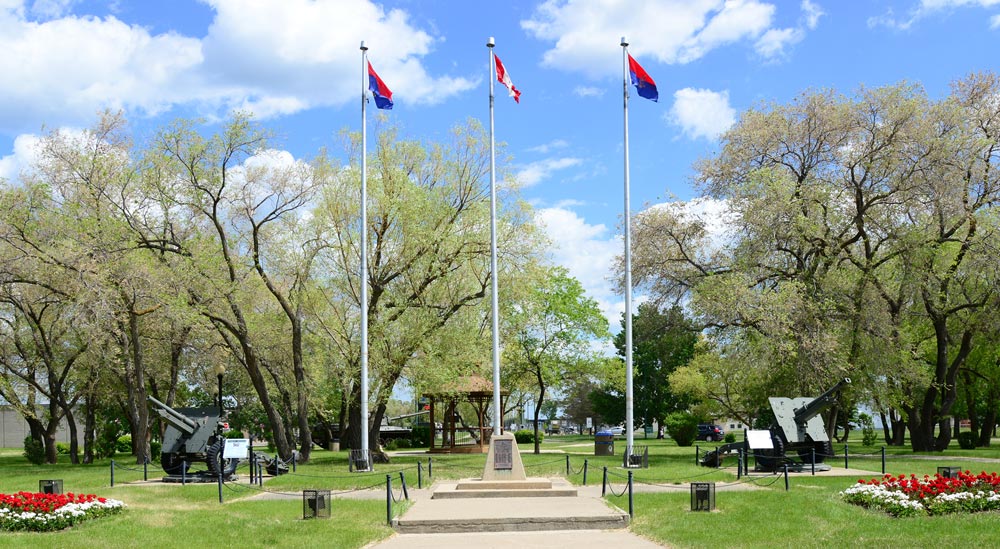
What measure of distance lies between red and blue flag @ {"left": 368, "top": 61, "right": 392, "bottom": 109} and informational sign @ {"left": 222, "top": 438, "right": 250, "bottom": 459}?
413 inches

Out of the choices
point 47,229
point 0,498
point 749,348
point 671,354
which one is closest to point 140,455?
point 47,229

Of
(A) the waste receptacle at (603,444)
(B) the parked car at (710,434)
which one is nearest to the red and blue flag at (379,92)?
(A) the waste receptacle at (603,444)


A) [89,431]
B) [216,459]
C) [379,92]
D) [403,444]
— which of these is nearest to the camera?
[216,459]

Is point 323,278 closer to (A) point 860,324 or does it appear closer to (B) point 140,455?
(B) point 140,455

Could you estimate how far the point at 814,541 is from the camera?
43.2 feet

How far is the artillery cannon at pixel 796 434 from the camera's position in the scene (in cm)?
2494

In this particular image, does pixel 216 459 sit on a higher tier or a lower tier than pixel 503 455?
lower

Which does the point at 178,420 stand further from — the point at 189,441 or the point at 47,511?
the point at 47,511

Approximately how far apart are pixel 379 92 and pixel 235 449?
36.5ft

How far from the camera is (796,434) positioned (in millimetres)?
25578

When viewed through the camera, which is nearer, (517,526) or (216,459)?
(517,526)

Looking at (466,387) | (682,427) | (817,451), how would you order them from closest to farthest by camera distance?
1. (817,451)
2. (466,387)
3. (682,427)

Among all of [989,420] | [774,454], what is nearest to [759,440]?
[774,454]

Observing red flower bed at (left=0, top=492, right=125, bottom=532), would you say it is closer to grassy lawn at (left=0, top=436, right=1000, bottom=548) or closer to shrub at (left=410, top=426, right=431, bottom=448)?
grassy lawn at (left=0, top=436, right=1000, bottom=548)
